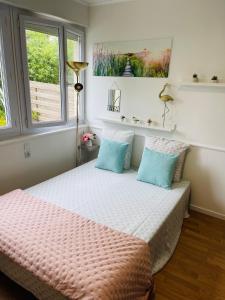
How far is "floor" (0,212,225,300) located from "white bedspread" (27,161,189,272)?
11cm

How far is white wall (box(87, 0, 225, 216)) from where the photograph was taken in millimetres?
2234

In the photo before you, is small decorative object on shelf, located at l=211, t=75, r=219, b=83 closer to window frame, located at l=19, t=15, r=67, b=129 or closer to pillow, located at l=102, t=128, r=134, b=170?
pillow, located at l=102, t=128, r=134, b=170

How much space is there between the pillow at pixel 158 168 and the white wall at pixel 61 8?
1881 millimetres

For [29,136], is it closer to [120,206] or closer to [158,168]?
[120,206]

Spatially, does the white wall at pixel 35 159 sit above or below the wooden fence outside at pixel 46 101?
below

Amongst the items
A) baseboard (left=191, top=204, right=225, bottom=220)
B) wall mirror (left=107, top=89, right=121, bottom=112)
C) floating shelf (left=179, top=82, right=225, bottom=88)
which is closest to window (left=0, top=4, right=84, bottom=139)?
wall mirror (left=107, top=89, right=121, bottom=112)

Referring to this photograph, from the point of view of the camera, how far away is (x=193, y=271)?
1834 millimetres

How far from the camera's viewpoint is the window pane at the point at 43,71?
2434mm

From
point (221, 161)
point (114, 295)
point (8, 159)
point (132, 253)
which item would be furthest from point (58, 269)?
point (221, 161)

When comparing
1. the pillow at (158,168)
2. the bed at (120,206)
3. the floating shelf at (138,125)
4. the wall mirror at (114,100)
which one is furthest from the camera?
the wall mirror at (114,100)

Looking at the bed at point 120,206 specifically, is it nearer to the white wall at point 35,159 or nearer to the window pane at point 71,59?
the white wall at point 35,159

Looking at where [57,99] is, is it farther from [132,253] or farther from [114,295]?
[114,295]

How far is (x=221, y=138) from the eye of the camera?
7.75ft

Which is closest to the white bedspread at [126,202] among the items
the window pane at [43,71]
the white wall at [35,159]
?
the white wall at [35,159]
